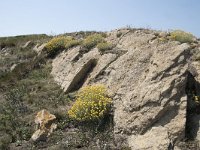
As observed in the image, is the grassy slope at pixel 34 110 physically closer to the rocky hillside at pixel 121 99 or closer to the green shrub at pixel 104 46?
the rocky hillside at pixel 121 99

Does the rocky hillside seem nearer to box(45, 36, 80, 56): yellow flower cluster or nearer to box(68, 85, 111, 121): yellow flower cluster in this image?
box(68, 85, 111, 121): yellow flower cluster

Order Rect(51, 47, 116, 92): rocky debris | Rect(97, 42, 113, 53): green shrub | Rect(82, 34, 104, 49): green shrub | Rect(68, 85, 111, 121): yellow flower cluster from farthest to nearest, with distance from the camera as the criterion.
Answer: Rect(82, 34, 104, 49): green shrub
Rect(97, 42, 113, 53): green shrub
Rect(51, 47, 116, 92): rocky debris
Rect(68, 85, 111, 121): yellow flower cluster

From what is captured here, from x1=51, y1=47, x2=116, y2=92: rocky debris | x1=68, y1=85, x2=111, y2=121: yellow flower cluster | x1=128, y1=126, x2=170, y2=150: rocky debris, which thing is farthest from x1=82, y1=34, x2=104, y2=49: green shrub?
x1=128, y1=126, x2=170, y2=150: rocky debris

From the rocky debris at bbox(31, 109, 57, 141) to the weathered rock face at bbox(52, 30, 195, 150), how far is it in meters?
2.70

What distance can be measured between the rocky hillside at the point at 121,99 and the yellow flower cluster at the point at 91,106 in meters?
0.26

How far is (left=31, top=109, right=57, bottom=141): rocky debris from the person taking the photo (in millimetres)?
14281

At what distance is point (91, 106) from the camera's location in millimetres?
14938

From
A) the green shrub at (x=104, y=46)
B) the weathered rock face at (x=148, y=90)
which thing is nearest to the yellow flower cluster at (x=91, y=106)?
the weathered rock face at (x=148, y=90)

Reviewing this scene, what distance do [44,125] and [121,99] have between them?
10.9ft

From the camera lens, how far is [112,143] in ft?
44.1

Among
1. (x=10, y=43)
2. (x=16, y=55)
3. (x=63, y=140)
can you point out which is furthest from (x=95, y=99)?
(x=10, y=43)

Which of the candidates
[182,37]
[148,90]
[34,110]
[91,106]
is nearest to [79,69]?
[34,110]

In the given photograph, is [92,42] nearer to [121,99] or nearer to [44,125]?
[121,99]

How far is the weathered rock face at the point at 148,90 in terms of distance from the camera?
13.0m
